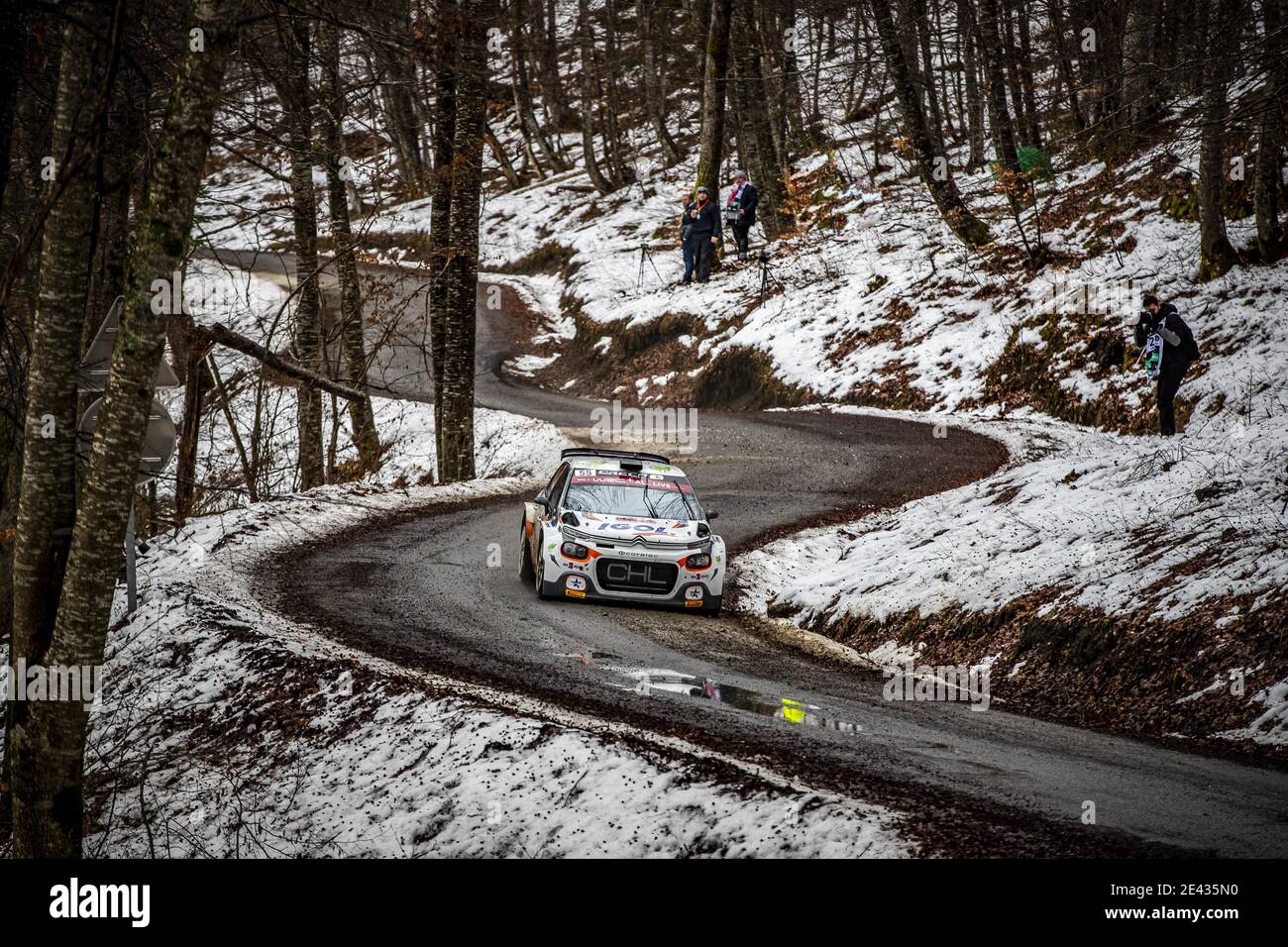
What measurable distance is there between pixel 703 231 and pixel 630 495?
20.1 m

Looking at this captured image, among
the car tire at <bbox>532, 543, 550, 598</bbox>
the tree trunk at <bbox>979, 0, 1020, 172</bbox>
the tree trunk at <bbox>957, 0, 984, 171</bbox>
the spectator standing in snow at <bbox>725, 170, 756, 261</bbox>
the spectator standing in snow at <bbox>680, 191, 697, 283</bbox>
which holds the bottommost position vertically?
the car tire at <bbox>532, 543, 550, 598</bbox>

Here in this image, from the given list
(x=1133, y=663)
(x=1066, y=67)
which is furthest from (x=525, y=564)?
(x=1066, y=67)

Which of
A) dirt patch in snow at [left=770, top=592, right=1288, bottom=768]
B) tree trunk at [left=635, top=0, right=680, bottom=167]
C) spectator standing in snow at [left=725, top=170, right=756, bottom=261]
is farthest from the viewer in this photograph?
tree trunk at [left=635, top=0, right=680, bottom=167]

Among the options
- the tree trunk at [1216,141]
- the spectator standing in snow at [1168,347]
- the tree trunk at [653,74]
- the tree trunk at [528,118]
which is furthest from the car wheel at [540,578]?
the tree trunk at [528,118]

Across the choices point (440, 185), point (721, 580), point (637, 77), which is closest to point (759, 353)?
point (440, 185)

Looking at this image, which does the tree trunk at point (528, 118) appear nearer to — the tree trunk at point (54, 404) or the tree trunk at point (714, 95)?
the tree trunk at point (714, 95)

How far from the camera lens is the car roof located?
13.9m

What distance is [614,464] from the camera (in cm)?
1405

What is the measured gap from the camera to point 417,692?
867cm

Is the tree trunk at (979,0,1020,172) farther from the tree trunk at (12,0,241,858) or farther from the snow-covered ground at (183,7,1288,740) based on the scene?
the tree trunk at (12,0,241,858)

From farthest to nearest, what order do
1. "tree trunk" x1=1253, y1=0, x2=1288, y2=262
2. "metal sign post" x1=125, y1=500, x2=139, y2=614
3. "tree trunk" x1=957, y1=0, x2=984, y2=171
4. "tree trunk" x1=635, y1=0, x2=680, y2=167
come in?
"tree trunk" x1=635, y1=0, x2=680, y2=167, "tree trunk" x1=957, y1=0, x2=984, y2=171, "tree trunk" x1=1253, y1=0, x2=1288, y2=262, "metal sign post" x1=125, y1=500, x2=139, y2=614

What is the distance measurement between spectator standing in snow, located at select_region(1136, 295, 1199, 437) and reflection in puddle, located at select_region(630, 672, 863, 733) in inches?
404

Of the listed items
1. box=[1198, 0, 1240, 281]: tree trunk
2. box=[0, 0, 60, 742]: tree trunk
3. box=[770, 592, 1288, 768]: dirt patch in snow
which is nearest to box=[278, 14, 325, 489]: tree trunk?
box=[0, 0, 60, 742]: tree trunk

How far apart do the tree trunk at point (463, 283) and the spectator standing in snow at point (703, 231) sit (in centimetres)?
1293
